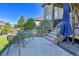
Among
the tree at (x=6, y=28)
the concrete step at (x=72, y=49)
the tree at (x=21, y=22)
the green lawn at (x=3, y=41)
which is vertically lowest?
the concrete step at (x=72, y=49)

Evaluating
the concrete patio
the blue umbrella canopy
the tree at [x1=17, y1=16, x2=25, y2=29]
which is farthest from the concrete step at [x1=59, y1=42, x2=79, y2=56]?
the tree at [x1=17, y1=16, x2=25, y2=29]

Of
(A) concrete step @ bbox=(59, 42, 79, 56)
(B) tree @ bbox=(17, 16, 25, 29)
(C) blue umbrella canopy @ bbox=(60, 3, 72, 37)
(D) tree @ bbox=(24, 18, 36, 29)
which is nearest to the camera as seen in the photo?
(A) concrete step @ bbox=(59, 42, 79, 56)

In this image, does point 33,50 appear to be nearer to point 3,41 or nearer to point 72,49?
point 3,41

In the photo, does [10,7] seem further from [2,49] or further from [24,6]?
[2,49]

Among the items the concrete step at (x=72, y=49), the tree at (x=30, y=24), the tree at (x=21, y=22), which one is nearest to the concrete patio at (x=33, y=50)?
the concrete step at (x=72, y=49)

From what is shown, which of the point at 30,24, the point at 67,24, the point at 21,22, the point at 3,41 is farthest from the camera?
the point at 67,24

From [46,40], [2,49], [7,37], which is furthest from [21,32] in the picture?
[46,40]

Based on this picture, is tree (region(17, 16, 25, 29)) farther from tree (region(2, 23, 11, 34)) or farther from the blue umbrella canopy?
the blue umbrella canopy

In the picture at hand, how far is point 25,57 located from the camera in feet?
14.8

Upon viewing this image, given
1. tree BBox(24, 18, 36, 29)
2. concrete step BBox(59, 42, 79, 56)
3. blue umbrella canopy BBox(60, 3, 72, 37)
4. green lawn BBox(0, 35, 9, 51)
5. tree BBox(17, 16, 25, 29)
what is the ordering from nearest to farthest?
concrete step BBox(59, 42, 79, 56) → green lawn BBox(0, 35, 9, 51) → tree BBox(17, 16, 25, 29) → tree BBox(24, 18, 36, 29) → blue umbrella canopy BBox(60, 3, 72, 37)

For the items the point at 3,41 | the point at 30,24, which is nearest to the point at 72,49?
the point at 30,24

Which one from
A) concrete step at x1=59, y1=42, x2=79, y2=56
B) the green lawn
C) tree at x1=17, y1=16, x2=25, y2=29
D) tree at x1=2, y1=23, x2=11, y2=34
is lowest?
concrete step at x1=59, y1=42, x2=79, y2=56

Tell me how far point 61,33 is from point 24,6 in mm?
1834

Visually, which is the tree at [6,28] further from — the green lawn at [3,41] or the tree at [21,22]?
the tree at [21,22]
